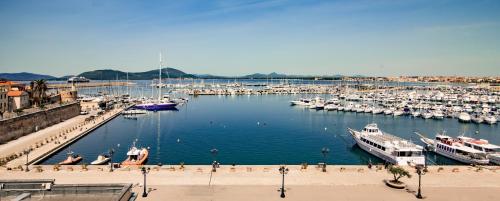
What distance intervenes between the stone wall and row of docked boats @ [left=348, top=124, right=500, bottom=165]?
4965 cm

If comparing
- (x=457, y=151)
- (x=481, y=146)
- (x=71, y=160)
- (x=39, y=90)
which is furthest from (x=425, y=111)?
(x=39, y=90)

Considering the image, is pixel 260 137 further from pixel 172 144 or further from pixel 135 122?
pixel 135 122

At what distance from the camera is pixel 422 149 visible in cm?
4756

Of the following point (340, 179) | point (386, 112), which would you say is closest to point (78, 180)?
point (340, 179)

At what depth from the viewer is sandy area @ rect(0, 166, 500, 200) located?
28.5 metres

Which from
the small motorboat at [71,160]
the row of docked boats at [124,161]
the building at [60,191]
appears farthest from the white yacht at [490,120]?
the building at [60,191]

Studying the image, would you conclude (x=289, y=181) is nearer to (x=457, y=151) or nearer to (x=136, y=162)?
(x=136, y=162)

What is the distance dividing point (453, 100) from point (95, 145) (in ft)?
402

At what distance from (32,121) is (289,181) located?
47.0 metres

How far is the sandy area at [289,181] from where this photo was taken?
28547 millimetres

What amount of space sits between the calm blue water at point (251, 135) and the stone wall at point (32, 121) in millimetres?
7738

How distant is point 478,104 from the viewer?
4916 inches

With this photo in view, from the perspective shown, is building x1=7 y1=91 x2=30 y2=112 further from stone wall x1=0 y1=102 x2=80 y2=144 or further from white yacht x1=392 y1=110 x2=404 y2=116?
white yacht x1=392 y1=110 x2=404 y2=116

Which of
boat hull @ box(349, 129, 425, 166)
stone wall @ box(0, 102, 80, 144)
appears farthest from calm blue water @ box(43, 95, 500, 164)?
stone wall @ box(0, 102, 80, 144)
